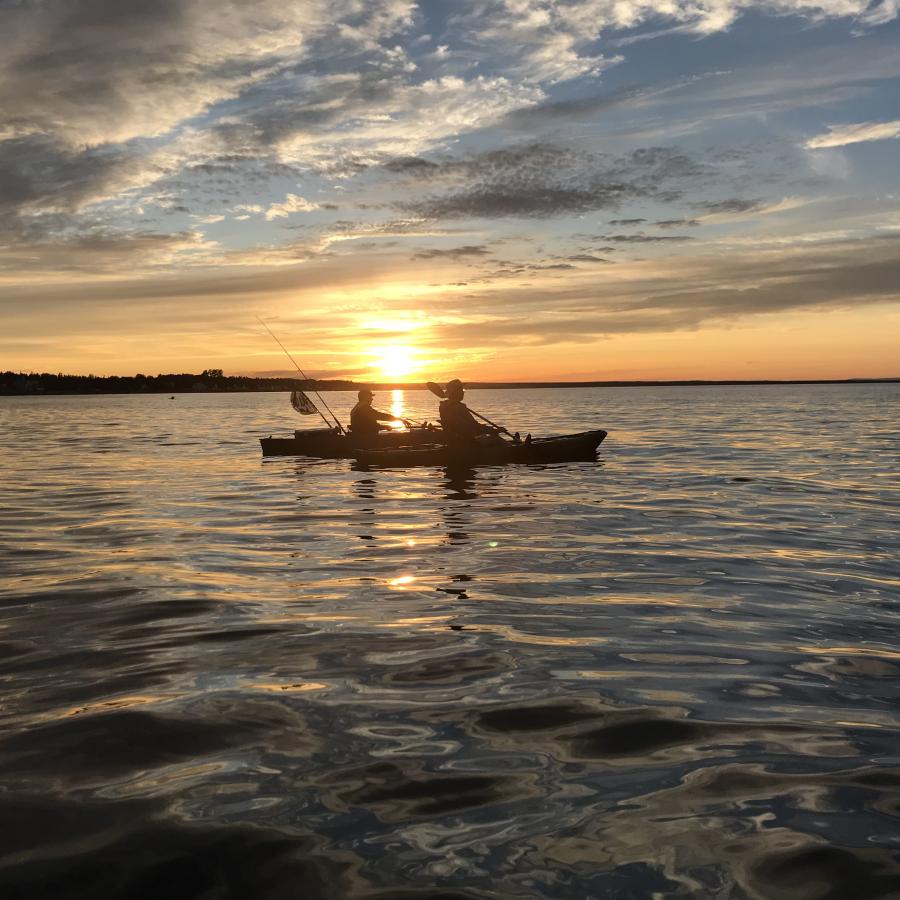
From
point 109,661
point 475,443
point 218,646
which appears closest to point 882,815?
point 218,646

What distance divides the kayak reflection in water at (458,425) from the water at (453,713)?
9.50 meters

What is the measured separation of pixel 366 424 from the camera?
25.3 m

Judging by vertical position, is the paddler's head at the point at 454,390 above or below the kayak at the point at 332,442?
above

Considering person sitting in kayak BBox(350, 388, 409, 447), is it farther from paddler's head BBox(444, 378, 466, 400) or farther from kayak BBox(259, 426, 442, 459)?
paddler's head BBox(444, 378, 466, 400)

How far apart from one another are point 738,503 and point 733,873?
13371 mm

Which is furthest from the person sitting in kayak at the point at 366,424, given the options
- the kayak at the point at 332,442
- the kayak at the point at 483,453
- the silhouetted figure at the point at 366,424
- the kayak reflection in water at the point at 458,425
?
the kayak reflection in water at the point at 458,425

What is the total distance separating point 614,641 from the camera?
278 inches

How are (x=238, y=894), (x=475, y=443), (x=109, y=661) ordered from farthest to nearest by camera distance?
(x=475, y=443) < (x=109, y=661) < (x=238, y=894)

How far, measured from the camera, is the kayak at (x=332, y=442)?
24266 mm

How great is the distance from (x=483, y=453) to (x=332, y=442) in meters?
5.70

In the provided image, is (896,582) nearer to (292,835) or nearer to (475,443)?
(292,835)

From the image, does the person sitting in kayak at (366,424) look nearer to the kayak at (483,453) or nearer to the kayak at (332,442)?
the kayak at (332,442)

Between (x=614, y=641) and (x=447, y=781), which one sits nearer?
(x=447, y=781)

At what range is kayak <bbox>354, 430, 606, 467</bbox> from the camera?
22.8m
